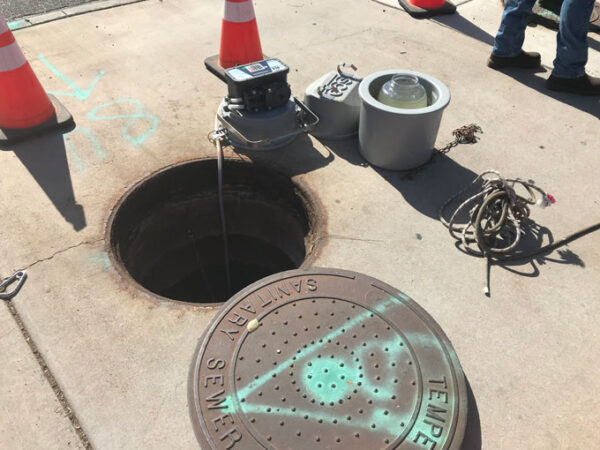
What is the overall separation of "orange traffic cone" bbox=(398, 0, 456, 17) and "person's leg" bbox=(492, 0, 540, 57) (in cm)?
109

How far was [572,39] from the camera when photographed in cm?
365

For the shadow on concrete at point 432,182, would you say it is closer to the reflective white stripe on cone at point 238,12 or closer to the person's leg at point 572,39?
the person's leg at point 572,39

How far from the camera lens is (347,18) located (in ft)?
16.0

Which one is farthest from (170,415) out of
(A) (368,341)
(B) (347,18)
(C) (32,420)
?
(B) (347,18)

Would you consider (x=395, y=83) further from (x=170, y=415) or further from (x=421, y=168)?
(x=170, y=415)

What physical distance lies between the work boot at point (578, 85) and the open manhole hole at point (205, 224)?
7.98 ft

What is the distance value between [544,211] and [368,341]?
153 centimetres

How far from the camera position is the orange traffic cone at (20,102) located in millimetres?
3053

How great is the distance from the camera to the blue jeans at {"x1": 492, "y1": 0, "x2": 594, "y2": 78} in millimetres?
3557

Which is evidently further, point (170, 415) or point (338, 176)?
point (338, 176)

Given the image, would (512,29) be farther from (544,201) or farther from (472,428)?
(472,428)

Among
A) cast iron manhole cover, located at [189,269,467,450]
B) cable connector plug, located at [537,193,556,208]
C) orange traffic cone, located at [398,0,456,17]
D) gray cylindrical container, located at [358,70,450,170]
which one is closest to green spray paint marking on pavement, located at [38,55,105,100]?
gray cylindrical container, located at [358,70,450,170]

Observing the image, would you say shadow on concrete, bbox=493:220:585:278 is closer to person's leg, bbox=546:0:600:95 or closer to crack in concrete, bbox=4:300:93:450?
person's leg, bbox=546:0:600:95

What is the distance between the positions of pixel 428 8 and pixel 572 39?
1728 millimetres
